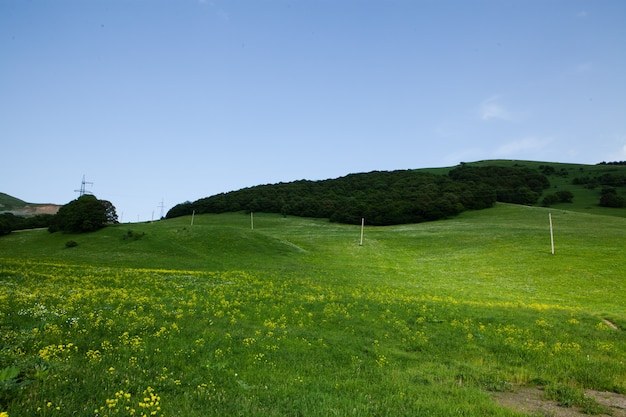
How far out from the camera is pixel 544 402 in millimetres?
11500

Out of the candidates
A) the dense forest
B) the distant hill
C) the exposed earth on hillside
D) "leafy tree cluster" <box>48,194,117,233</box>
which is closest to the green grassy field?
the exposed earth on hillside

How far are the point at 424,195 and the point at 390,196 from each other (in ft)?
52.5

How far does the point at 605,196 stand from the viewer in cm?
12112

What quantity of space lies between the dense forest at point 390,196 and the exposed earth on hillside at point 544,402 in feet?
330

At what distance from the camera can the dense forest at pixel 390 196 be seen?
113m

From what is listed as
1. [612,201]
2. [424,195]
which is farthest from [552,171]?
[424,195]

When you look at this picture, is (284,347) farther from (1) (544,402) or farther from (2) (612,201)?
(2) (612,201)

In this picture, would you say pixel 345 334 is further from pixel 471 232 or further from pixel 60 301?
pixel 471 232

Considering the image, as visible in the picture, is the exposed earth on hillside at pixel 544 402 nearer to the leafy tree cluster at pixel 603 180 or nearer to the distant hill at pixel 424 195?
the distant hill at pixel 424 195

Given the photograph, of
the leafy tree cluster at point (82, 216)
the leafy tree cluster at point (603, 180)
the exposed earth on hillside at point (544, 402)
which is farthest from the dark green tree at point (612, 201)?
the leafy tree cluster at point (82, 216)

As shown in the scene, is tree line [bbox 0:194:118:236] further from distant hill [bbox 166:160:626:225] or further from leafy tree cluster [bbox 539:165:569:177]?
leafy tree cluster [bbox 539:165:569:177]

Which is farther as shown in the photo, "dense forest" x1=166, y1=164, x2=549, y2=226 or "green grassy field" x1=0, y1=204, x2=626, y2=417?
"dense forest" x1=166, y1=164, x2=549, y2=226

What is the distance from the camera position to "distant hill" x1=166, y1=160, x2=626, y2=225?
114 meters

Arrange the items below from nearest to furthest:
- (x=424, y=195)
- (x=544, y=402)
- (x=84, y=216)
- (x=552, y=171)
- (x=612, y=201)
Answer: (x=544, y=402)
(x=84, y=216)
(x=612, y=201)
(x=424, y=195)
(x=552, y=171)
